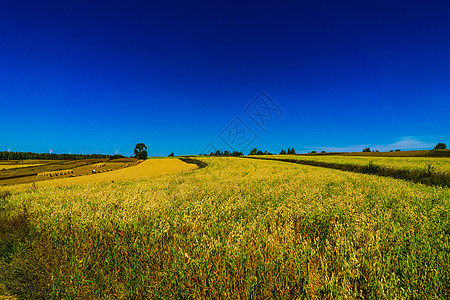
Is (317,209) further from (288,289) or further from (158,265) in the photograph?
(158,265)

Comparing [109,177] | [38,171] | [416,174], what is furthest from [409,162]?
[38,171]

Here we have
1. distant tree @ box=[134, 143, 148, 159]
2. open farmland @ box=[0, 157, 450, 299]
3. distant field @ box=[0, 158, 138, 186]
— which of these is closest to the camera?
open farmland @ box=[0, 157, 450, 299]

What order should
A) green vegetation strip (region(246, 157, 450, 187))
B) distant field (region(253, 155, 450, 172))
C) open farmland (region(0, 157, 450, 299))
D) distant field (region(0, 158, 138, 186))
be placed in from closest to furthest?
open farmland (region(0, 157, 450, 299))
green vegetation strip (region(246, 157, 450, 187))
distant field (region(253, 155, 450, 172))
distant field (region(0, 158, 138, 186))

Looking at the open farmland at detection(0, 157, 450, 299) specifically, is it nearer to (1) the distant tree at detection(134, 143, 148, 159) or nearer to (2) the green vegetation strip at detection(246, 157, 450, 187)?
(2) the green vegetation strip at detection(246, 157, 450, 187)

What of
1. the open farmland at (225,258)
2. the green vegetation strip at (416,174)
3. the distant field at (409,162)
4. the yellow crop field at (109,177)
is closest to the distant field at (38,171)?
the yellow crop field at (109,177)

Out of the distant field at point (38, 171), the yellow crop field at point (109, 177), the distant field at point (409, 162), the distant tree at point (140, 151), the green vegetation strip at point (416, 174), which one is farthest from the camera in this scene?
the distant tree at point (140, 151)

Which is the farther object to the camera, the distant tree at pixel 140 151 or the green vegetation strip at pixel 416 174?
the distant tree at pixel 140 151

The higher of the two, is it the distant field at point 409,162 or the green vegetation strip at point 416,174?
the distant field at point 409,162

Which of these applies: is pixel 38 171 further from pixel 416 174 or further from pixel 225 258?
pixel 416 174

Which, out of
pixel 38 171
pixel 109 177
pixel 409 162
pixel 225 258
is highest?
pixel 409 162

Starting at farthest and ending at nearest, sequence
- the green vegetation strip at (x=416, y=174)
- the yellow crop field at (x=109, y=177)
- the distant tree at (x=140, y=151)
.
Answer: the distant tree at (x=140, y=151) < the yellow crop field at (x=109, y=177) < the green vegetation strip at (x=416, y=174)

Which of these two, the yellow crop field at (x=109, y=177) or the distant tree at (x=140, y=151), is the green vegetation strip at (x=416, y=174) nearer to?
the yellow crop field at (x=109, y=177)

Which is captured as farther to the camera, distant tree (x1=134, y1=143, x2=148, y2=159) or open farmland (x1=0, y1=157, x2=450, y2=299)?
distant tree (x1=134, y1=143, x2=148, y2=159)

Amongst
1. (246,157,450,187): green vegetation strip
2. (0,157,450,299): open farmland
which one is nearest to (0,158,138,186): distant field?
(0,157,450,299): open farmland
